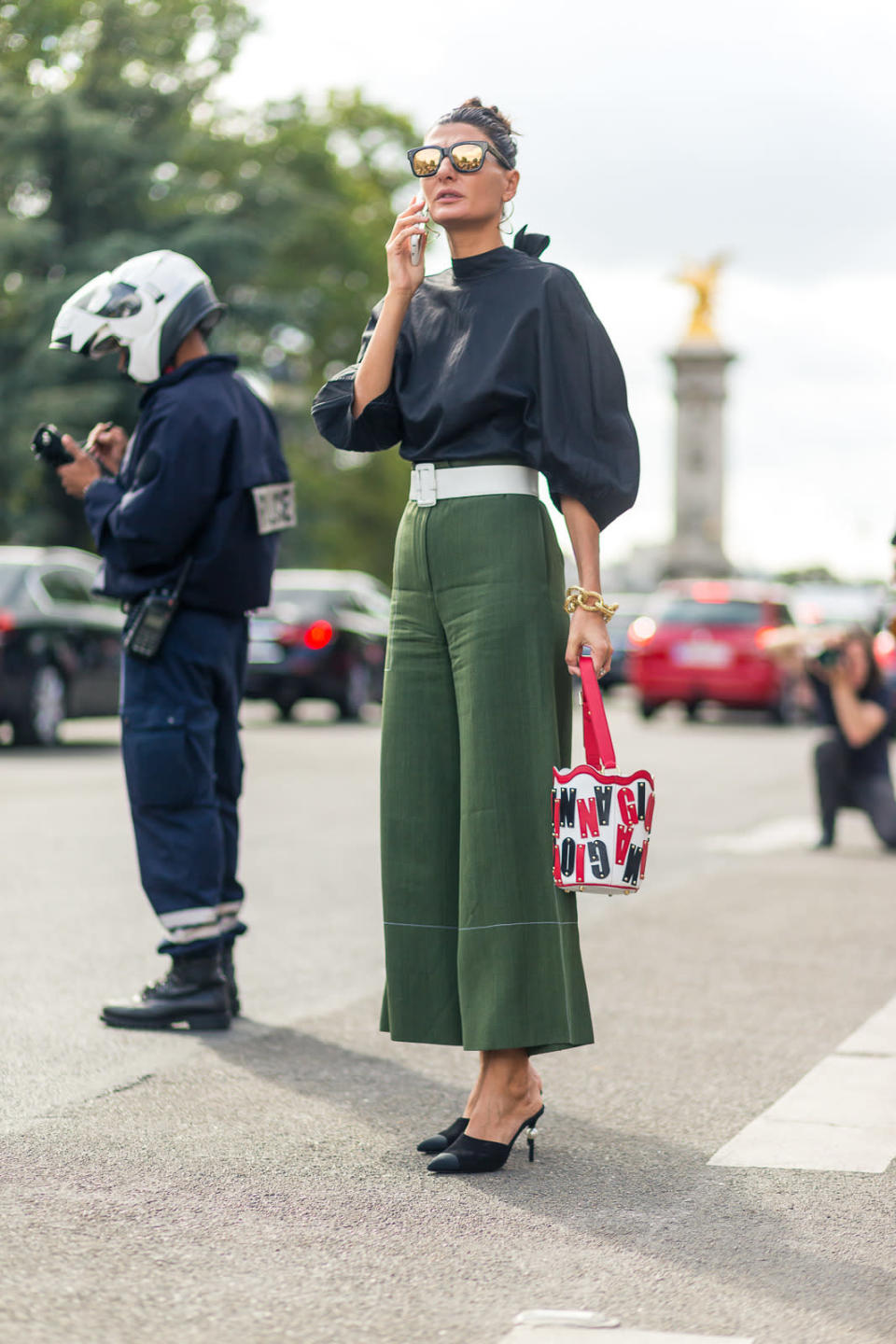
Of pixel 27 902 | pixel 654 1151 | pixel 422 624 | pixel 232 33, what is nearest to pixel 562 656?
pixel 422 624

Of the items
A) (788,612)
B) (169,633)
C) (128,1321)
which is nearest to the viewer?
(128,1321)

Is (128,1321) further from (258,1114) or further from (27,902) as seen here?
(27,902)

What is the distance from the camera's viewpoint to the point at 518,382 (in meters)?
4.32

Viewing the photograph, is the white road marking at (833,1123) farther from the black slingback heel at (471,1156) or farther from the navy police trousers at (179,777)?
the navy police trousers at (179,777)

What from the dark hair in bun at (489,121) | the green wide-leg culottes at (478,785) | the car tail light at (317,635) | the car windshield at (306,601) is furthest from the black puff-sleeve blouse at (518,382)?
the car windshield at (306,601)

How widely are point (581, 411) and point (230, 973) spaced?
2.24m

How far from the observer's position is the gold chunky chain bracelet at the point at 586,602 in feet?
14.0

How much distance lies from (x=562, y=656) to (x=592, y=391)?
21.1 inches

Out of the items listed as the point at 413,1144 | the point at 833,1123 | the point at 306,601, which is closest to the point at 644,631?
the point at 306,601

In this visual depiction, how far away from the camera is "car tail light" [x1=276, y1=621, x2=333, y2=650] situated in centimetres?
2219

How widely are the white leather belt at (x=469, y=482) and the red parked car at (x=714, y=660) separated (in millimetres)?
20132

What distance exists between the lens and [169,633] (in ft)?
18.9

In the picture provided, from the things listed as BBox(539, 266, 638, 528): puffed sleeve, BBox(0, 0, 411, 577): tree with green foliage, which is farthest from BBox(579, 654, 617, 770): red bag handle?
BBox(0, 0, 411, 577): tree with green foliage

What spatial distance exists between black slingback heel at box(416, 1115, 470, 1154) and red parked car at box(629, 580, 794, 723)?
794 inches
